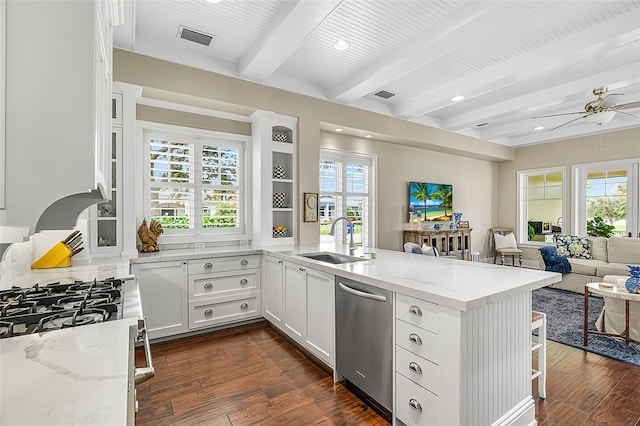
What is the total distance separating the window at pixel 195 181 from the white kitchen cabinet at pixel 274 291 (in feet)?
2.76

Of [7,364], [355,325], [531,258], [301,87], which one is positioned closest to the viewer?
[7,364]

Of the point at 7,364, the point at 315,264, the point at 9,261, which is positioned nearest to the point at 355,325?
the point at 315,264

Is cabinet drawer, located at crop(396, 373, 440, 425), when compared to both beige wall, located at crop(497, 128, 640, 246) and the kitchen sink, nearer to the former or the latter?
the kitchen sink

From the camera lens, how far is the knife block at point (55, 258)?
2.39 meters

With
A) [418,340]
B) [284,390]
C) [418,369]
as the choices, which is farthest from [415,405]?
[284,390]

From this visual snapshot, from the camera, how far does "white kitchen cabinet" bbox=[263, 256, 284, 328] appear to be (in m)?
3.28

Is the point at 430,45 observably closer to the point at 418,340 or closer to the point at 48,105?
the point at 418,340

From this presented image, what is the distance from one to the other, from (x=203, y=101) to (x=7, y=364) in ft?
10.8

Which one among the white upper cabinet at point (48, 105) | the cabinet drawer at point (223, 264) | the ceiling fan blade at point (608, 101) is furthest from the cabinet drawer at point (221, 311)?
the ceiling fan blade at point (608, 101)

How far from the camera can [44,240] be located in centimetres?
260

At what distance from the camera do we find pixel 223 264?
345 centimetres

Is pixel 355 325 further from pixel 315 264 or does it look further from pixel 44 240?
pixel 44 240

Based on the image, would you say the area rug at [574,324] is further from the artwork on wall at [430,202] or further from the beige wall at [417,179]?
the beige wall at [417,179]

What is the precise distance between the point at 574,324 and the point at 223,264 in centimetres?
400
